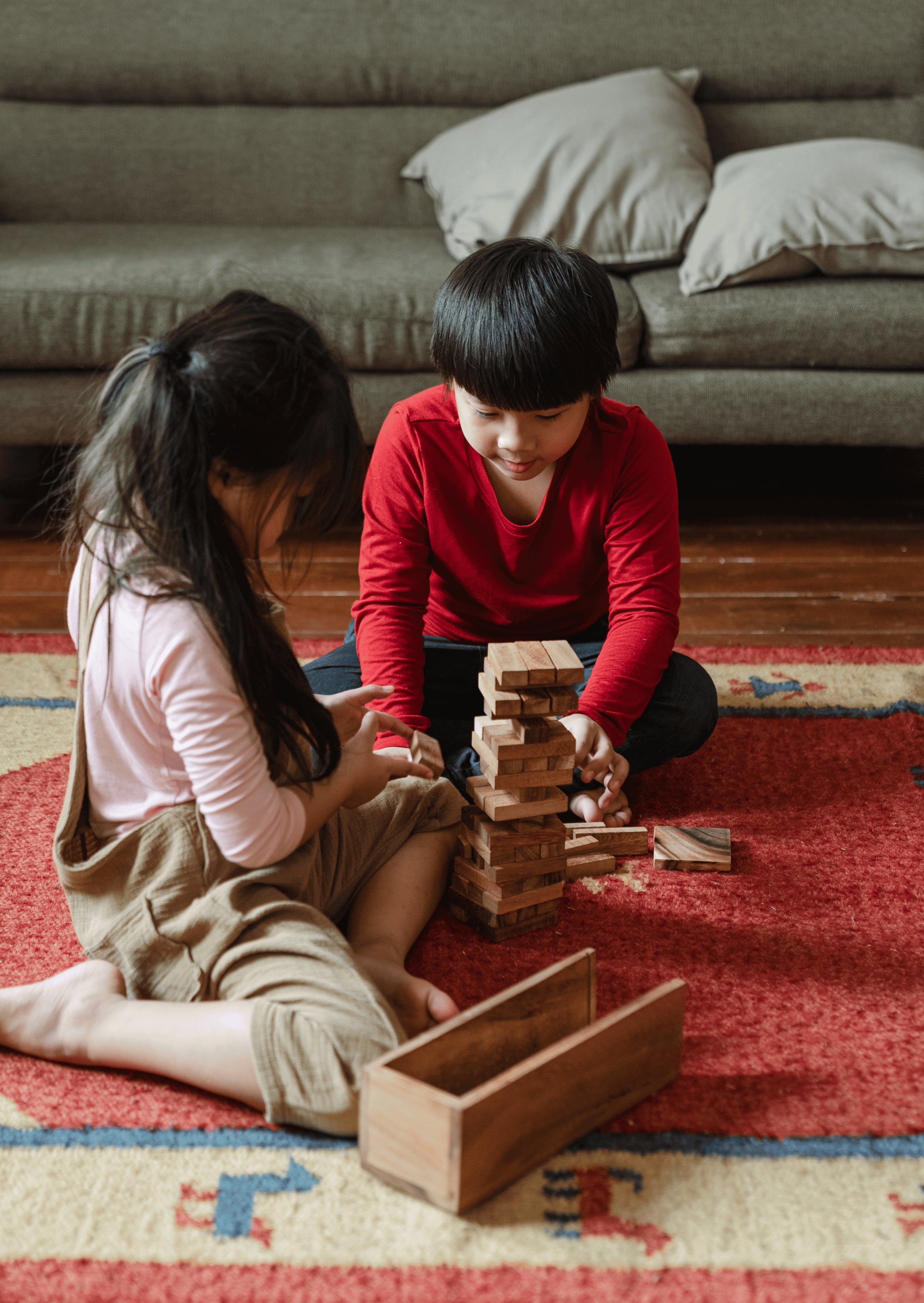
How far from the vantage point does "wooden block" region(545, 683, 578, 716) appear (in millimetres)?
958

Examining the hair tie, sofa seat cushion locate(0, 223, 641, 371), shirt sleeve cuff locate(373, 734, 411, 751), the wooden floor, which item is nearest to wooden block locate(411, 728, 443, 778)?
shirt sleeve cuff locate(373, 734, 411, 751)

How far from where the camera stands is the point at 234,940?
2.83 ft

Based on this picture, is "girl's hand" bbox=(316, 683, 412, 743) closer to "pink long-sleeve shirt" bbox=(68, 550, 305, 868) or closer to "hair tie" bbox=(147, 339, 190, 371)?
"pink long-sleeve shirt" bbox=(68, 550, 305, 868)

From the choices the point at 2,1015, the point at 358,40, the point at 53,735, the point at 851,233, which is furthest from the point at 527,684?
the point at 358,40

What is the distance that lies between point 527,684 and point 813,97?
6.04ft

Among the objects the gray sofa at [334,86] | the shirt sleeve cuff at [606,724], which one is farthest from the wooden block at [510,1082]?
the gray sofa at [334,86]

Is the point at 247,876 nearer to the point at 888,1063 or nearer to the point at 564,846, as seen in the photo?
the point at 564,846

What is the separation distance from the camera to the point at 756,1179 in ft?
2.48

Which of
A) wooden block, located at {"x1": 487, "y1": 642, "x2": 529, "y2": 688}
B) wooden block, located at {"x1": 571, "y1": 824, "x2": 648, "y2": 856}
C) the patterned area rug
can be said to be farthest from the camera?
wooden block, located at {"x1": 571, "y1": 824, "x2": 648, "y2": 856}

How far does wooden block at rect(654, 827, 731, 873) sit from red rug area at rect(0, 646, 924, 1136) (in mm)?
14

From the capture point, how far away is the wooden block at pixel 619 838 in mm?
1137

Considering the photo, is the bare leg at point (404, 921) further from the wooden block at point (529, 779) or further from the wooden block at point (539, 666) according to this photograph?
the wooden block at point (539, 666)

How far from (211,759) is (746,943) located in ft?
1.58

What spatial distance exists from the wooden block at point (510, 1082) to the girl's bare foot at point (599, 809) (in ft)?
1.04
